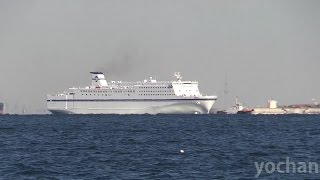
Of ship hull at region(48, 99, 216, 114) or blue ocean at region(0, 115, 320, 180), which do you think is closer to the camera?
blue ocean at region(0, 115, 320, 180)

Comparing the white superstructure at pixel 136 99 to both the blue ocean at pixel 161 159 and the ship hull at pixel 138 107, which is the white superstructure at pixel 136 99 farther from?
the blue ocean at pixel 161 159

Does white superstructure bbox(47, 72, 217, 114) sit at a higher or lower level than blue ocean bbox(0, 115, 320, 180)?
higher

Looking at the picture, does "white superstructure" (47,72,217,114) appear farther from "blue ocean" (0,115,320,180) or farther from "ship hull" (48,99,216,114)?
"blue ocean" (0,115,320,180)

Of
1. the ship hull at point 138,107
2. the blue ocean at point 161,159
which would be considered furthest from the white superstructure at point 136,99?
the blue ocean at point 161,159

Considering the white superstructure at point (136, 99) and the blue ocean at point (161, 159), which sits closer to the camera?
the blue ocean at point (161, 159)

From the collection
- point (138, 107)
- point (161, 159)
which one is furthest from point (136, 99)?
point (161, 159)

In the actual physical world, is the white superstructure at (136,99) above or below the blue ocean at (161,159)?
above

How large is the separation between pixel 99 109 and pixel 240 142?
Result: 433ft

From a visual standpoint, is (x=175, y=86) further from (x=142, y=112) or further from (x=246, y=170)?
(x=246, y=170)

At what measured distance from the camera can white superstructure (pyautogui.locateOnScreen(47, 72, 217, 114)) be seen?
7343 inches

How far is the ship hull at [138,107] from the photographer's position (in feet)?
611

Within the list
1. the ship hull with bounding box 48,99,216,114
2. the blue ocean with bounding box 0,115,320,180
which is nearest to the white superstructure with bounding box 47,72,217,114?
the ship hull with bounding box 48,99,216,114

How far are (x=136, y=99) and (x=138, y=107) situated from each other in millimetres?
1940

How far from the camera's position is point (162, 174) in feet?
133
